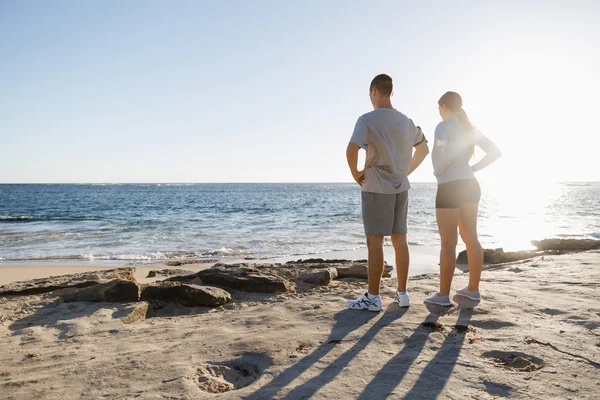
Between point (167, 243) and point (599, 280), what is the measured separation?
1111cm

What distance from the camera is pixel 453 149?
11.7 ft

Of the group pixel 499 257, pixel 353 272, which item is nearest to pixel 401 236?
pixel 353 272

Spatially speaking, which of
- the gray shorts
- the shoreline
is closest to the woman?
the gray shorts

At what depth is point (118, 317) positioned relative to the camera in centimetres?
391

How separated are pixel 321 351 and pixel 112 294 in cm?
282

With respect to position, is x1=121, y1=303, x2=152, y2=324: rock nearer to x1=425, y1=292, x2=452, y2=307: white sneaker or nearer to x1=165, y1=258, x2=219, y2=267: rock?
x1=425, y1=292, x2=452, y2=307: white sneaker

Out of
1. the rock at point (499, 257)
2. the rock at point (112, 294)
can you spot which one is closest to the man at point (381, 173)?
the rock at point (112, 294)

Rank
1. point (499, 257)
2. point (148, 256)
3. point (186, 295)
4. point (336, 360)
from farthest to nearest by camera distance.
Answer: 1. point (148, 256)
2. point (499, 257)
3. point (186, 295)
4. point (336, 360)

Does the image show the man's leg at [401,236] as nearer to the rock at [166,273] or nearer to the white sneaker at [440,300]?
the white sneaker at [440,300]

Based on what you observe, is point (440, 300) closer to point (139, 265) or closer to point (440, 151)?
point (440, 151)

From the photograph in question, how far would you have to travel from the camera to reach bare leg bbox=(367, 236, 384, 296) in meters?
3.54

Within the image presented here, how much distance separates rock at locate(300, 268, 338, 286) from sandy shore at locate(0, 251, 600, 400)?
1188 mm

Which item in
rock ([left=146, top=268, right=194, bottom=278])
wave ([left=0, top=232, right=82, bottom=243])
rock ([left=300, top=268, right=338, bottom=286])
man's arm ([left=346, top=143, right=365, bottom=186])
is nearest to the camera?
man's arm ([left=346, top=143, right=365, bottom=186])

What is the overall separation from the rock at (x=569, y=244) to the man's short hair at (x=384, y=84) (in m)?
8.02
